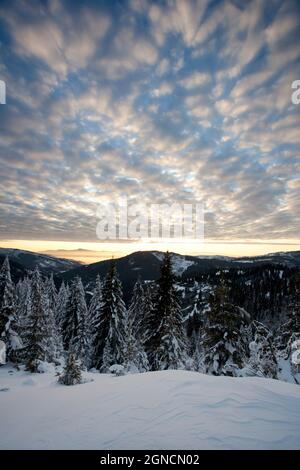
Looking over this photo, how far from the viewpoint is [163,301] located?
835 inches

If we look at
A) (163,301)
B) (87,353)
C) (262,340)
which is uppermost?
(163,301)

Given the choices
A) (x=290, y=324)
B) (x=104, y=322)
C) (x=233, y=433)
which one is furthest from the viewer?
(x=104, y=322)

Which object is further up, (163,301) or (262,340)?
(163,301)

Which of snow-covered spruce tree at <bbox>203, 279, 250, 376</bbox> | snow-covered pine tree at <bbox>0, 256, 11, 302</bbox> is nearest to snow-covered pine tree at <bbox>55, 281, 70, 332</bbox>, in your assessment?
snow-covered pine tree at <bbox>0, 256, 11, 302</bbox>

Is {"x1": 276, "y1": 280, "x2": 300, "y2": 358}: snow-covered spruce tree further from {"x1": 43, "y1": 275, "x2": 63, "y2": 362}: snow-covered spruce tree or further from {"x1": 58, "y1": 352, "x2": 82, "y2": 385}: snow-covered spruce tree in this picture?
{"x1": 43, "y1": 275, "x2": 63, "y2": 362}: snow-covered spruce tree

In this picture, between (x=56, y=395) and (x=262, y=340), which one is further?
(x=262, y=340)

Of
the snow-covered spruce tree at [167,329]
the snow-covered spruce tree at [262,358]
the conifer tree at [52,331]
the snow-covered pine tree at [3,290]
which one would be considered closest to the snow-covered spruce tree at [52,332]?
the conifer tree at [52,331]

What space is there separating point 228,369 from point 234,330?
251 cm

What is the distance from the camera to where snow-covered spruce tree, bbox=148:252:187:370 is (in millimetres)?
19511

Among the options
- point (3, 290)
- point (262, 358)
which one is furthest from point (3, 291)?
point (262, 358)

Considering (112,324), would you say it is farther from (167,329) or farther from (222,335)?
(222,335)

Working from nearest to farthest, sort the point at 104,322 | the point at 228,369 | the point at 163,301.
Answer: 1. the point at 228,369
2. the point at 163,301
3. the point at 104,322
